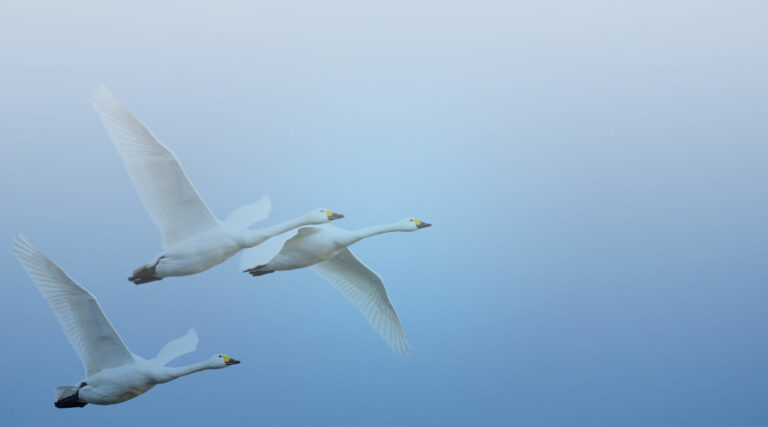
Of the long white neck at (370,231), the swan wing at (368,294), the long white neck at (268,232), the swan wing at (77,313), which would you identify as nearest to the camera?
the swan wing at (77,313)

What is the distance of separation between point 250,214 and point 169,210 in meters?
0.89

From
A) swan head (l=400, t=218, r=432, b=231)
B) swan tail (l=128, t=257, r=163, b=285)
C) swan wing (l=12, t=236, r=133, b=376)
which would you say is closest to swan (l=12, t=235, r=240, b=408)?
swan wing (l=12, t=236, r=133, b=376)

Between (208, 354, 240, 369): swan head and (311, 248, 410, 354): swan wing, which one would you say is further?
(311, 248, 410, 354): swan wing

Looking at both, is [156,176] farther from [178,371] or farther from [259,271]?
[178,371]

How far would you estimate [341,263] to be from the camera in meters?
9.77

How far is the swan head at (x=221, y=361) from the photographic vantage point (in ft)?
29.2

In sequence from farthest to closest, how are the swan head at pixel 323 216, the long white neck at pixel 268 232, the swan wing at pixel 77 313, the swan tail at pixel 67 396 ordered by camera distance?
1. the swan head at pixel 323 216
2. the swan tail at pixel 67 396
3. the long white neck at pixel 268 232
4. the swan wing at pixel 77 313

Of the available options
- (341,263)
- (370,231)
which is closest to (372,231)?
(370,231)

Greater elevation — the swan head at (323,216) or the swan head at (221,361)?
the swan head at (323,216)

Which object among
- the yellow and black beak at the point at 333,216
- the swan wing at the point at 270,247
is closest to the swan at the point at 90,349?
the swan wing at the point at 270,247

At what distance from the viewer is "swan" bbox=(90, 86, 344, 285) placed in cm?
774

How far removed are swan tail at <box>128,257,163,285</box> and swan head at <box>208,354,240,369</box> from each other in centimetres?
111

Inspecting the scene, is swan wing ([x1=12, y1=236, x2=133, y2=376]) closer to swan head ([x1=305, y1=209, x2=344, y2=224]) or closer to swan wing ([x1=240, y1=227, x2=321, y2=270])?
swan wing ([x1=240, y1=227, x2=321, y2=270])

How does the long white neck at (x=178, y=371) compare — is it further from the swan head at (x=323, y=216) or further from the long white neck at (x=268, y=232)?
the swan head at (x=323, y=216)
